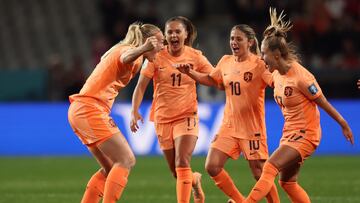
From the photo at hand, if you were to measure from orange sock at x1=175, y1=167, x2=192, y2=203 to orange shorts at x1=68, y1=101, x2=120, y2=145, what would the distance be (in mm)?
1095

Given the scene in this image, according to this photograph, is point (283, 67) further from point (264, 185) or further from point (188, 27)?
point (188, 27)

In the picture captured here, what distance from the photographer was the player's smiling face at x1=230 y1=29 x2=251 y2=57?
984 centimetres

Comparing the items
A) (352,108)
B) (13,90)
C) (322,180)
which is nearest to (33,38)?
(13,90)

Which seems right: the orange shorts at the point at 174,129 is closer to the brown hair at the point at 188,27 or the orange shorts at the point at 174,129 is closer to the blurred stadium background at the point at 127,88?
the brown hair at the point at 188,27

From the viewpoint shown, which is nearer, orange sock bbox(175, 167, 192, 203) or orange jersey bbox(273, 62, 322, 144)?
orange jersey bbox(273, 62, 322, 144)

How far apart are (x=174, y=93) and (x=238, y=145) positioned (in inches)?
37.8

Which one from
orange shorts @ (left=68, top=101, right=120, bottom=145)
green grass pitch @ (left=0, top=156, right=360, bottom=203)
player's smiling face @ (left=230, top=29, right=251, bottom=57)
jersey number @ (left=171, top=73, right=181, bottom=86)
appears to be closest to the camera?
orange shorts @ (left=68, top=101, right=120, bottom=145)

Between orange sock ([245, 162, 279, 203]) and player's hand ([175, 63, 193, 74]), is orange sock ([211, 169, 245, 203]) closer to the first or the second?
orange sock ([245, 162, 279, 203])

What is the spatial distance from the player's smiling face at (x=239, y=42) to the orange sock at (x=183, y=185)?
138 cm

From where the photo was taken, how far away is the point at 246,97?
9.87m

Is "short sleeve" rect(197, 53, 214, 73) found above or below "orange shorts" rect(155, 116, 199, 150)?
above

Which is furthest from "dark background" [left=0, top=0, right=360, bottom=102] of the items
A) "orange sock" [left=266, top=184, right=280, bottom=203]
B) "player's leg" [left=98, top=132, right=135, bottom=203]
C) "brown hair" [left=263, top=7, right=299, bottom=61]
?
"player's leg" [left=98, top=132, right=135, bottom=203]

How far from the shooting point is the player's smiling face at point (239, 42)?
9836mm

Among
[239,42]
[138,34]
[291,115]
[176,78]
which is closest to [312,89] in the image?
[291,115]
